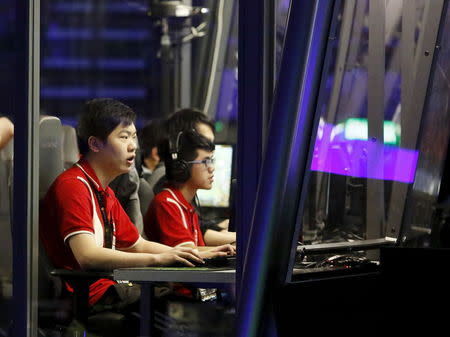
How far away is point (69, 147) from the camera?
3.41 meters

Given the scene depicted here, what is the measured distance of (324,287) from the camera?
235cm

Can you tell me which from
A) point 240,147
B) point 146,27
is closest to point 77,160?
point 240,147

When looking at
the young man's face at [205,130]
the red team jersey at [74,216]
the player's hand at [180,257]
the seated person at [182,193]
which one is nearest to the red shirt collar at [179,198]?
the seated person at [182,193]

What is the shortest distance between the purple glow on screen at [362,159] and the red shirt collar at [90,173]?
0.72 m

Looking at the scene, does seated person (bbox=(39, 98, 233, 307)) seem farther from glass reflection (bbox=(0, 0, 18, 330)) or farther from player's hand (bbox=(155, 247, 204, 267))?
glass reflection (bbox=(0, 0, 18, 330))

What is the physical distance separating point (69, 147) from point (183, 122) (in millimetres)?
731

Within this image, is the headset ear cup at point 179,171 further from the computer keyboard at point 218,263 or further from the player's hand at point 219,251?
the computer keyboard at point 218,263

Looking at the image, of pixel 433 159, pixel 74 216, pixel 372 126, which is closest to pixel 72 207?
pixel 74 216

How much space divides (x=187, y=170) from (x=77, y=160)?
1.41 feet

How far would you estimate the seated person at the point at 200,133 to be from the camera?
3.31 m

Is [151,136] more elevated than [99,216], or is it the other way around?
[151,136]

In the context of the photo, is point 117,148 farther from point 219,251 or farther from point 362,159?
point 362,159

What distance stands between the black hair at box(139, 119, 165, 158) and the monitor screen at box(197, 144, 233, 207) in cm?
22

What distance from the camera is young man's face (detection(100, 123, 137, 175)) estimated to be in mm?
A: 3383
